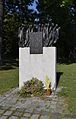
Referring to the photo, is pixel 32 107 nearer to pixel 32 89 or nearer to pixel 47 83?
pixel 32 89

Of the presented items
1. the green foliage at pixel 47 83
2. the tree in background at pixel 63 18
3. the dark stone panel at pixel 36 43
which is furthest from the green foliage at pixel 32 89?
the tree in background at pixel 63 18

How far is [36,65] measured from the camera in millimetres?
9812

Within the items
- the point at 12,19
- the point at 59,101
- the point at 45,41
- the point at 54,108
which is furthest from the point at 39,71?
the point at 12,19

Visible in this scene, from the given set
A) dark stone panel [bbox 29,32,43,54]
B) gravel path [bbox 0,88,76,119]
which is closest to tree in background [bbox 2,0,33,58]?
dark stone panel [bbox 29,32,43,54]

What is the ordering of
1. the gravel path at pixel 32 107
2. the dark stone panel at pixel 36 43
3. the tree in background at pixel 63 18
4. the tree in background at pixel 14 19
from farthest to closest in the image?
1. the tree in background at pixel 14 19
2. the tree in background at pixel 63 18
3. the dark stone panel at pixel 36 43
4. the gravel path at pixel 32 107

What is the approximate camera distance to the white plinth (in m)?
9.73

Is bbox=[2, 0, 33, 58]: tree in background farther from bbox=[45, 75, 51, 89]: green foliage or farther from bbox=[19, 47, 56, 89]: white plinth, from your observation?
bbox=[45, 75, 51, 89]: green foliage

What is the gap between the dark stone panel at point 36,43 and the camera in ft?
32.4

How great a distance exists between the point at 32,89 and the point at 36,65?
1013mm

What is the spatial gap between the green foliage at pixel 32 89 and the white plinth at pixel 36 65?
21.0 inches

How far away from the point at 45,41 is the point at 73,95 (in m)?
2.04

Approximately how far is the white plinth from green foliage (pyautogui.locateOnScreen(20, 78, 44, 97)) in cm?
53

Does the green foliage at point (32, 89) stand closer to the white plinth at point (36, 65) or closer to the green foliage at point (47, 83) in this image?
the green foliage at point (47, 83)

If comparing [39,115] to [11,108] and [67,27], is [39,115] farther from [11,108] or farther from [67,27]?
[67,27]
